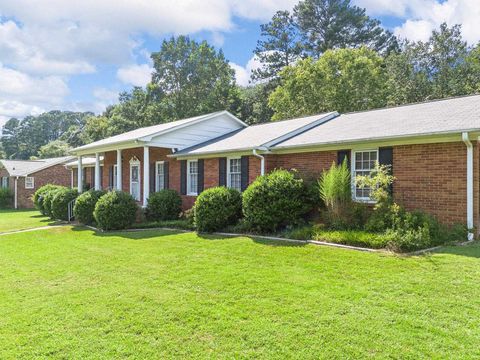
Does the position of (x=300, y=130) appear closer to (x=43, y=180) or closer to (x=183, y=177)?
(x=183, y=177)

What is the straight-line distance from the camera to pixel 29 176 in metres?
30.6

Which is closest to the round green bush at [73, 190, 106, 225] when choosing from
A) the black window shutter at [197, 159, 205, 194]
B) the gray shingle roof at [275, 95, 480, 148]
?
the black window shutter at [197, 159, 205, 194]

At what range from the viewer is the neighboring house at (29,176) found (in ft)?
99.5

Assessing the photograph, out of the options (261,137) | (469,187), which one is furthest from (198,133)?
(469,187)

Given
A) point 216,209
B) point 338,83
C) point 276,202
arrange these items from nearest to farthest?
1. point 276,202
2. point 216,209
3. point 338,83

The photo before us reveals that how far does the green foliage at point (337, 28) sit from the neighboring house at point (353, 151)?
2048cm

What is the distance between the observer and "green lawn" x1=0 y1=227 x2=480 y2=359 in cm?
420

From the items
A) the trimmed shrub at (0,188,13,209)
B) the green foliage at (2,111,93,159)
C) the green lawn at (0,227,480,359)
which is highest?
the green foliage at (2,111,93,159)

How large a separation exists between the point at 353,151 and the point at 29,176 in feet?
93.3

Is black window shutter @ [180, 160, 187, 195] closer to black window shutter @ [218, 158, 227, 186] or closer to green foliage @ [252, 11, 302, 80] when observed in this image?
black window shutter @ [218, 158, 227, 186]

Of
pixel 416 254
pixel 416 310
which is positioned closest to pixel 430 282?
pixel 416 310

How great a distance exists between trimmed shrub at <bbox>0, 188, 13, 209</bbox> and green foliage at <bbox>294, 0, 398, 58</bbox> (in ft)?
99.1

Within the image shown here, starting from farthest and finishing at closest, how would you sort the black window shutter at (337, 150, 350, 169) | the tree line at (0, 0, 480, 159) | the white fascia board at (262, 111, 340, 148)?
the tree line at (0, 0, 480, 159) → the white fascia board at (262, 111, 340, 148) → the black window shutter at (337, 150, 350, 169)

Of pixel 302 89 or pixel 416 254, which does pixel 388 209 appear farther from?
pixel 302 89
